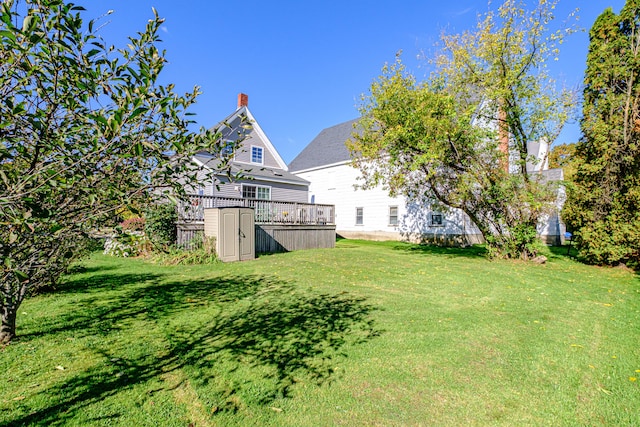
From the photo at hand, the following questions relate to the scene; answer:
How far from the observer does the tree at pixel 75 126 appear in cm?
180

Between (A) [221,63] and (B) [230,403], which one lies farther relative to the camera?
(A) [221,63]

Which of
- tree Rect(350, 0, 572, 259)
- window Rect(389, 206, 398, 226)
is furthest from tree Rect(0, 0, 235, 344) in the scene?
window Rect(389, 206, 398, 226)

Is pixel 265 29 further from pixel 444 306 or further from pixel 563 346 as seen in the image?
pixel 563 346

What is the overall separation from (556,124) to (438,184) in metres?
4.61

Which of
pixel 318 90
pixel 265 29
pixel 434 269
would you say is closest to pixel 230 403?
pixel 434 269

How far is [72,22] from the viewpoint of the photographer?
1918 millimetres

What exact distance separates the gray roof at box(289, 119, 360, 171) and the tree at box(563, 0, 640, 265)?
14.7 metres

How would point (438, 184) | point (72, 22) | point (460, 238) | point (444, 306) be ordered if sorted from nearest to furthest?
point (72, 22) → point (444, 306) → point (438, 184) → point (460, 238)

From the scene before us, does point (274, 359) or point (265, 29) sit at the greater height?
point (265, 29)

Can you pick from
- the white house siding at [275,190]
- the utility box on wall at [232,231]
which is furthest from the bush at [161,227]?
the white house siding at [275,190]

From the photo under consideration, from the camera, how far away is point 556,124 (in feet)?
35.2

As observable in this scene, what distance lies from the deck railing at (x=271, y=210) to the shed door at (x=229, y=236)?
1.29 m

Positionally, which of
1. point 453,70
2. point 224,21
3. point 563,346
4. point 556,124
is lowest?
point 563,346

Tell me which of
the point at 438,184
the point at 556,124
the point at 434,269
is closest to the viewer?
the point at 434,269
